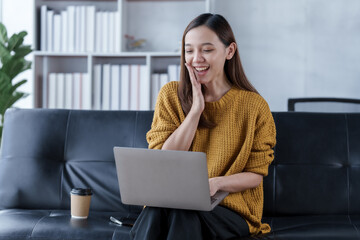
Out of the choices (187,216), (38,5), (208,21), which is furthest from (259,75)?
(187,216)

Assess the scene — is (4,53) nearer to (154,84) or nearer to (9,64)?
(9,64)

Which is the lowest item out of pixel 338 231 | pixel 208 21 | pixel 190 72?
pixel 338 231

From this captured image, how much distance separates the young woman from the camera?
171 cm

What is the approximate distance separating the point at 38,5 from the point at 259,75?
181 cm

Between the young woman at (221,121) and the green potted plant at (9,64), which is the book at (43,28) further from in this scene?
the young woman at (221,121)

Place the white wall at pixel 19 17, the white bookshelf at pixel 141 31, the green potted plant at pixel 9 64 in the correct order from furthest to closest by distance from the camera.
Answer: the white wall at pixel 19 17, the white bookshelf at pixel 141 31, the green potted plant at pixel 9 64

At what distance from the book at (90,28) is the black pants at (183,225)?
223 centimetres

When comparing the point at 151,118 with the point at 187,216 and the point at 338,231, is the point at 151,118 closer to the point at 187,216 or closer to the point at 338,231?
the point at 187,216

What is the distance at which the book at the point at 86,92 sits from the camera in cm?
351

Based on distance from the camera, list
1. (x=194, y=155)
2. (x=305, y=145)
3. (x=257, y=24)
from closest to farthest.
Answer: (x=194, y=155)
(x=305, y=145)
(x=257, y=24)

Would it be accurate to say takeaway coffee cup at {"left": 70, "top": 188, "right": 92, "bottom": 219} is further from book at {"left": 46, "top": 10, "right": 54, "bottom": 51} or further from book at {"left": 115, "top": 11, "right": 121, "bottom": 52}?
book at {"left": 46, "top": 10, "right": 54, "bottom": 51}

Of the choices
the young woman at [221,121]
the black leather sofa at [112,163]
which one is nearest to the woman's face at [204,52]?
the young woman at [221,121]

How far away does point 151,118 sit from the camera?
211 cm

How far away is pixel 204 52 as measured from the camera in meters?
1.81
